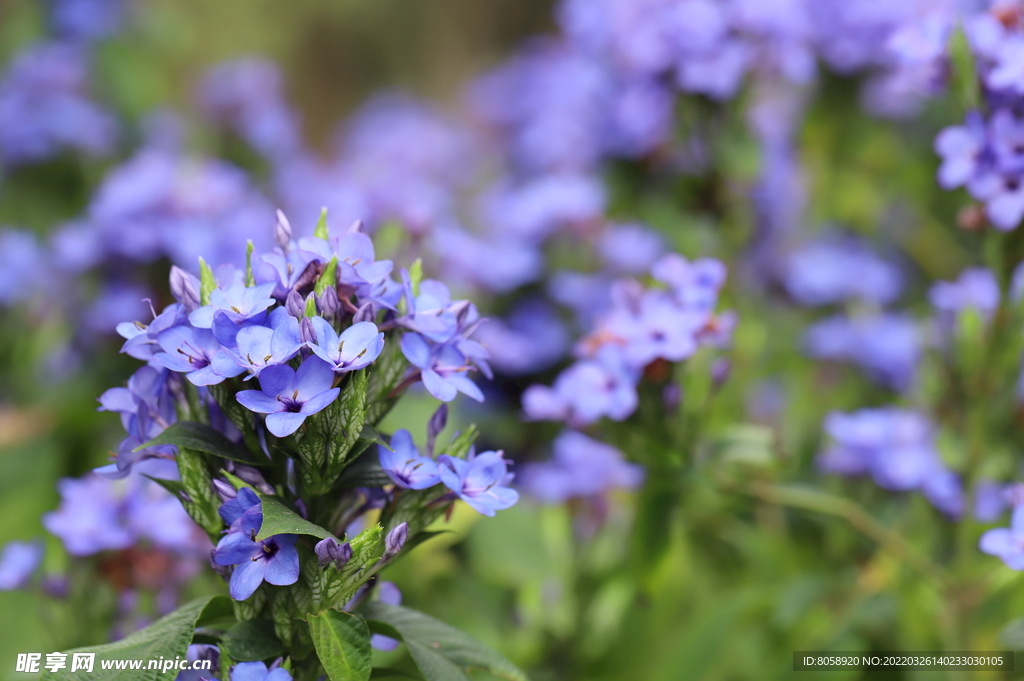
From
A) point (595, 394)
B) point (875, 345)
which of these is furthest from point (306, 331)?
point (875, 345)

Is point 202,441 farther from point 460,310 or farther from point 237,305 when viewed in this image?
point 460,310

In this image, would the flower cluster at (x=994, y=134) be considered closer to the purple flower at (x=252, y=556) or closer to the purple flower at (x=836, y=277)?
the purple flower at (x=836, y=277)

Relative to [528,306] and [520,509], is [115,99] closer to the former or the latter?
[528,306]

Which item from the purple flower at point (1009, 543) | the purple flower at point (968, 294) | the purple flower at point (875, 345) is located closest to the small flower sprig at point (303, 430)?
the purple flower at point (1009, 543)

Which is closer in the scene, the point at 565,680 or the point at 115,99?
the point at 565,680

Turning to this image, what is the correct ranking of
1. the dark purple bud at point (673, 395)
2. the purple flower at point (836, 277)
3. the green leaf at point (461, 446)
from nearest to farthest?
the green leaf at point (461, 446) → the dark purple bud at point (673, 395) → the purple flower at point (836, 277)

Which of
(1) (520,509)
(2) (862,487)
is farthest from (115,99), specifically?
(2) (862,487)

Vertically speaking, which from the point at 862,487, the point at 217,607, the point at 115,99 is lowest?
the point at 217,607

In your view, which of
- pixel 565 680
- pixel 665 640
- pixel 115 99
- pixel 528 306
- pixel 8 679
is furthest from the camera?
pixel 115 99
